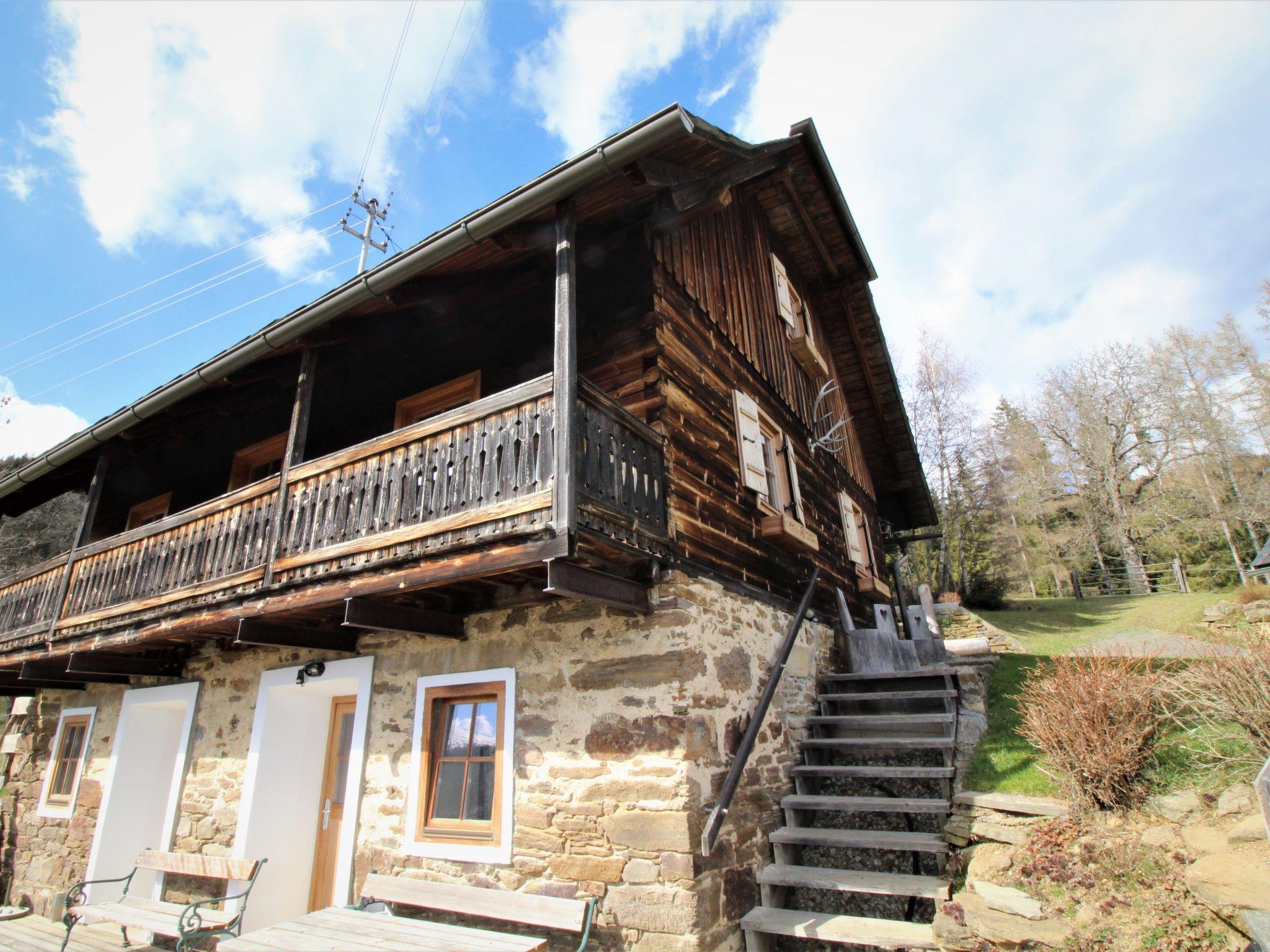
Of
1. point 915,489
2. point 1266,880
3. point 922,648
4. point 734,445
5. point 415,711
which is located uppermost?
point 915,489

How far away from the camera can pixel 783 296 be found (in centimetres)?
948

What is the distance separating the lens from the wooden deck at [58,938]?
20.6ft

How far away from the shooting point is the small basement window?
688 cm

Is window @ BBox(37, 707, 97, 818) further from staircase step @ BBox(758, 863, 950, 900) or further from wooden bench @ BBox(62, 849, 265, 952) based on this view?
staircase step @ BBox(758, 863, 950, 900)

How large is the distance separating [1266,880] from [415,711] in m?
5.62

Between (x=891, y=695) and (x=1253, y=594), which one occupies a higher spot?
(x=1253, y=594)

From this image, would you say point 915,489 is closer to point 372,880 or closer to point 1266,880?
point 1266,880

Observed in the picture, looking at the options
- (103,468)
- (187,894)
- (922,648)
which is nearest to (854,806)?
(922,648)

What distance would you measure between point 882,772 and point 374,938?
13.3 feet

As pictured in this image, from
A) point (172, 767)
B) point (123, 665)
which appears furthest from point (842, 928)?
point (172, 767)

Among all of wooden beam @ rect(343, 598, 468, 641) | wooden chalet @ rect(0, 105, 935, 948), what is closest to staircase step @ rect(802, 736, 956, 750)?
wooden chalet @ rect(0, 105, 935, 948)

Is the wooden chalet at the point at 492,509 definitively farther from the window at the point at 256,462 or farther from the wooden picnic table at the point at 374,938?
the wooden picnic table at the point at 374,938

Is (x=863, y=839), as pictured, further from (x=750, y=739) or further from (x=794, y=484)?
(x=794, y=484)

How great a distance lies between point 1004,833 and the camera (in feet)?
15.6
